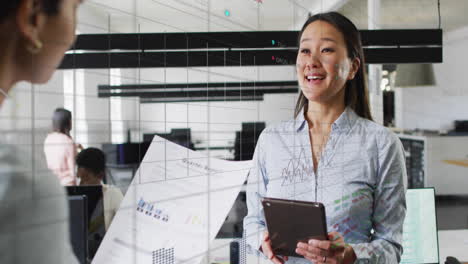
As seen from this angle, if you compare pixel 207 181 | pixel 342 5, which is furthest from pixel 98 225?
pixel 342 5

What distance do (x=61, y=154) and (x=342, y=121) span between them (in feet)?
2.34

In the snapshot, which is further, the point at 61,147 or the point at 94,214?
the point at 94,214

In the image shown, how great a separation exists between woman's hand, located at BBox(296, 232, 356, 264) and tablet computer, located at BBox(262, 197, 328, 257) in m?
0.01

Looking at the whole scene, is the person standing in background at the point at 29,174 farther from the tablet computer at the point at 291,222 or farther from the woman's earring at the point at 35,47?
the tablet computer at the point at 291,222

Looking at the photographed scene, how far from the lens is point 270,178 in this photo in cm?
91

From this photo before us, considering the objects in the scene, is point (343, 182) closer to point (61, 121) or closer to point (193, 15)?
point (193, 15)

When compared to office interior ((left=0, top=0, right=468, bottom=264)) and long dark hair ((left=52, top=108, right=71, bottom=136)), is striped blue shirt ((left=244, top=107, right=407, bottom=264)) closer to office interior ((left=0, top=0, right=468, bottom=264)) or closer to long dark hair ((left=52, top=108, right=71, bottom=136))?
office interior ((left=0, top=0, right=468, bottom=264))

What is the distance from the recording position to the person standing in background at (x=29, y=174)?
0.88ft

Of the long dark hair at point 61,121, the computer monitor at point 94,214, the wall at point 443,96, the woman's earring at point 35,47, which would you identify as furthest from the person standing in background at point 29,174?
the wall at point 443,96

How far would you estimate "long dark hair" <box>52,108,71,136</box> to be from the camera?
0.42 metres

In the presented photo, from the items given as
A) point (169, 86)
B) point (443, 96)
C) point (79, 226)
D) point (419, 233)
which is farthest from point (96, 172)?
point (443, 96)

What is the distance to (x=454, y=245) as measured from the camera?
169cm

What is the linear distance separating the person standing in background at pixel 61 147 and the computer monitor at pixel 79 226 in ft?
0.36

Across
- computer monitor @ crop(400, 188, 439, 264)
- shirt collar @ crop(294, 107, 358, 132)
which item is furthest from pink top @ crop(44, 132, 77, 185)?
computer monitor @ crop(400, 188, 439, 264)
